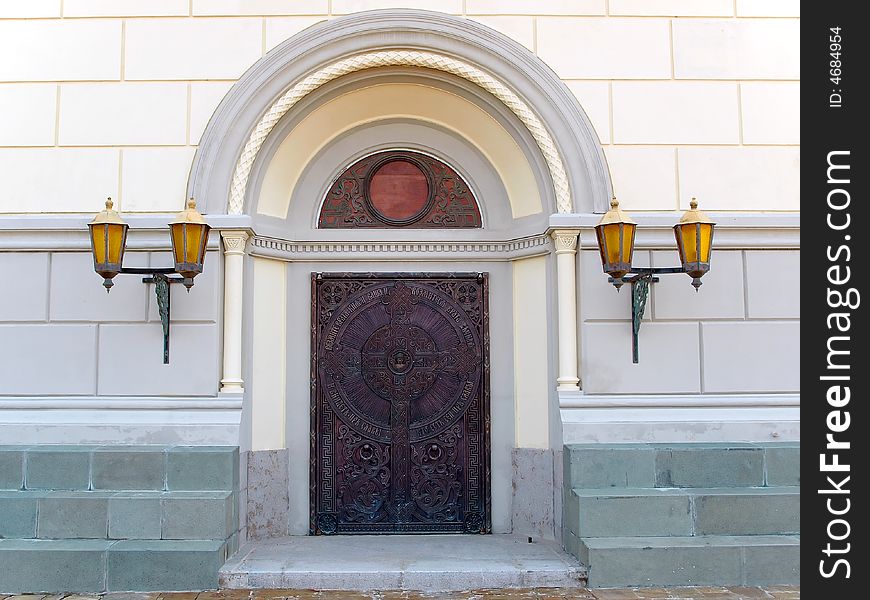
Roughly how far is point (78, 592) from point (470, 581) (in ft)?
9.34

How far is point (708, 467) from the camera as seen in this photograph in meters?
6.02

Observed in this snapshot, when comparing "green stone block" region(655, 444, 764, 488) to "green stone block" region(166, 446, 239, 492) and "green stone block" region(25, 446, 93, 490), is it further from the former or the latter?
"green stone block" region(25, 446, 93, 490)

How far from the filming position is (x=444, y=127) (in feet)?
23.6

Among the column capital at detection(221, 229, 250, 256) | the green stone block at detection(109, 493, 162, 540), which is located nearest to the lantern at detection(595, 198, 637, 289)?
the column capital at detection(221, 229, 250, 256)

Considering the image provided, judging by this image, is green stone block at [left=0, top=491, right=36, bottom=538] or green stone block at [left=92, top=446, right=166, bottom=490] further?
green stone block at [left=92, top=446, right=166, bottom=490]

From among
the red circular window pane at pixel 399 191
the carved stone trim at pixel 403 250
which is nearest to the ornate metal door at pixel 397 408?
the carved stone trim at pixel 403 250

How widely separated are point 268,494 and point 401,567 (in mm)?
1499

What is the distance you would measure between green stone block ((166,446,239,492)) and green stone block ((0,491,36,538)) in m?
1.01

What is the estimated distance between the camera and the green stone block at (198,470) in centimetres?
594

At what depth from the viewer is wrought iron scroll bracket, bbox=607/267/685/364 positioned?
6066 mm

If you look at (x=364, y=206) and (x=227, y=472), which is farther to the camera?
(x=364, y=206)

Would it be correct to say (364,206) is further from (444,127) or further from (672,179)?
(672,179)
